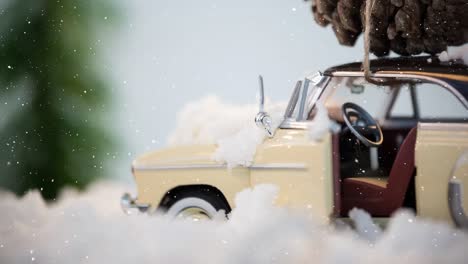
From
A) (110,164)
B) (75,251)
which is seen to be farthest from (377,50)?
(110,164)

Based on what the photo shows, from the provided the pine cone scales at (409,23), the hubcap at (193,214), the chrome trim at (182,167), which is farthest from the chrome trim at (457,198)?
the hubcap at (193,214)

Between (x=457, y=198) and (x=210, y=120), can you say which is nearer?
(x=457, y=198)

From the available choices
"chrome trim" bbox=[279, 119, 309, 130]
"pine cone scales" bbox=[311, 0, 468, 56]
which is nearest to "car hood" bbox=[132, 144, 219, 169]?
"chrome trim" bbox=[279, 119, 309, 130]

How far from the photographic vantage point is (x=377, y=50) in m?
4.27

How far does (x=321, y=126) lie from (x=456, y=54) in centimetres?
63

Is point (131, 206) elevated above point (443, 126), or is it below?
below

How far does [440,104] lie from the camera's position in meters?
3.67

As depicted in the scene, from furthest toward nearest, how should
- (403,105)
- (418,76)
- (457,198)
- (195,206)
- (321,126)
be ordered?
(403,105) < (195,206) < (321,126) < (418,76) < (457,198)

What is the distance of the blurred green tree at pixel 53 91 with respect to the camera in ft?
19.4

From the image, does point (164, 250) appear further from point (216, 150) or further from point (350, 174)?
point (350, 174)

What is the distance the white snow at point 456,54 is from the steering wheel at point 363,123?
0.49m

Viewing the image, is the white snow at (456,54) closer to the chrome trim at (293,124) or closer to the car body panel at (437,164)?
the car body panel at (437,164)

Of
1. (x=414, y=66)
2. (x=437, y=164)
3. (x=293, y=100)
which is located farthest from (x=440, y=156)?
(x=293, y=100)

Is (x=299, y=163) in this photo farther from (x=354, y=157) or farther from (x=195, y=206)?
(x=195, y=206)
